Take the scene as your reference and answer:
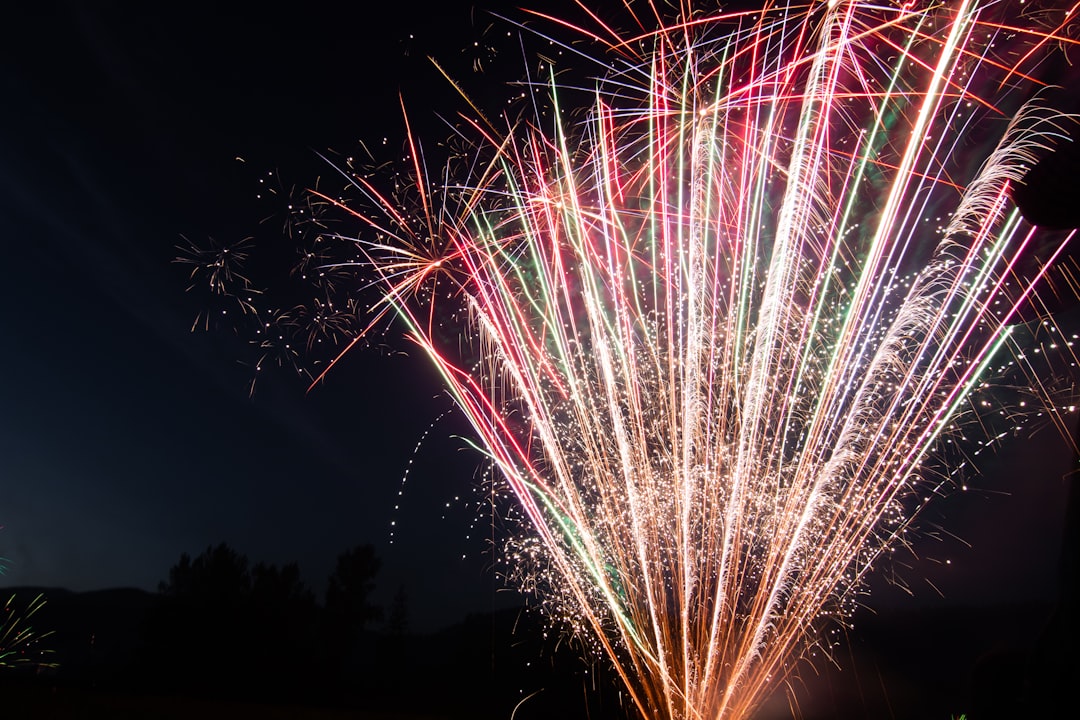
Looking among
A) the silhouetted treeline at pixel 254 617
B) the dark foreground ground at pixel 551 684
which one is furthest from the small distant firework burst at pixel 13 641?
the silhouetted treeline at pixel 254 617

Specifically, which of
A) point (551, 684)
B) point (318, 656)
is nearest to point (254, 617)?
point (318, 656)

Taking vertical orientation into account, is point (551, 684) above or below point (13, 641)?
below

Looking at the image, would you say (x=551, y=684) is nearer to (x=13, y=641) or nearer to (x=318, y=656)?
(x=13, y=641)

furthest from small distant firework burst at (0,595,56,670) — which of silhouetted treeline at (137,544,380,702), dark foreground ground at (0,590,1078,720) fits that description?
silhouetted treeline at (137,544,380,702)

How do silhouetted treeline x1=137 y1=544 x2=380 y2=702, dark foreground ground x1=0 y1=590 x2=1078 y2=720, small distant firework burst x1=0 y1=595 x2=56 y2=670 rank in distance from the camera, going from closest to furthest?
dark foreground ground x1=0 y1=590 x2=1078 y2=720, small distant firework burst x1=0 y1=595 x2=56 y2=670, silhouetted treeline x1=137 y1=544 x2=380 y2=702

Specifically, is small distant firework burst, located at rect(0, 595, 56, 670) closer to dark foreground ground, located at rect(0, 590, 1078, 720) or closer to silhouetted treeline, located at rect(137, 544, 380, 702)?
dark foreground ground, located at rect(0, 590, 1078, 720)

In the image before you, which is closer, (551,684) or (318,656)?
(551,684)

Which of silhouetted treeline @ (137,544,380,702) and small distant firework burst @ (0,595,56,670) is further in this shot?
silhouetted treeline @ (137,544,380,702)

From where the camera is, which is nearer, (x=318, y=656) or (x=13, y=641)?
(x=13, y=641)

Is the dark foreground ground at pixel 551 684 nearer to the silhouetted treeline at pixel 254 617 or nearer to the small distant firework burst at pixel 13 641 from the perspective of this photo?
the small distant firework burst at pixel 13 641

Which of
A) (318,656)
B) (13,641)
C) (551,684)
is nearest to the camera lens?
(13,641)

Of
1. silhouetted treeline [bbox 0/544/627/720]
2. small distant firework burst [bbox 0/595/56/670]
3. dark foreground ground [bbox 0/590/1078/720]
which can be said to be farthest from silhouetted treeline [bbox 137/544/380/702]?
small distant firework burst [bbox 0/595/56/670]

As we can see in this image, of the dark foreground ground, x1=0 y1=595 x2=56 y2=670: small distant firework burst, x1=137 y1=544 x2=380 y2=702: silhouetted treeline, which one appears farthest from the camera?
x1=137 y1=544 x2=380 y2=702: silhouetted treeline

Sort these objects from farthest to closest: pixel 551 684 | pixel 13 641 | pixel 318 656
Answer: pixel 318 656 → pixel 551 684 → pixel 13 641
